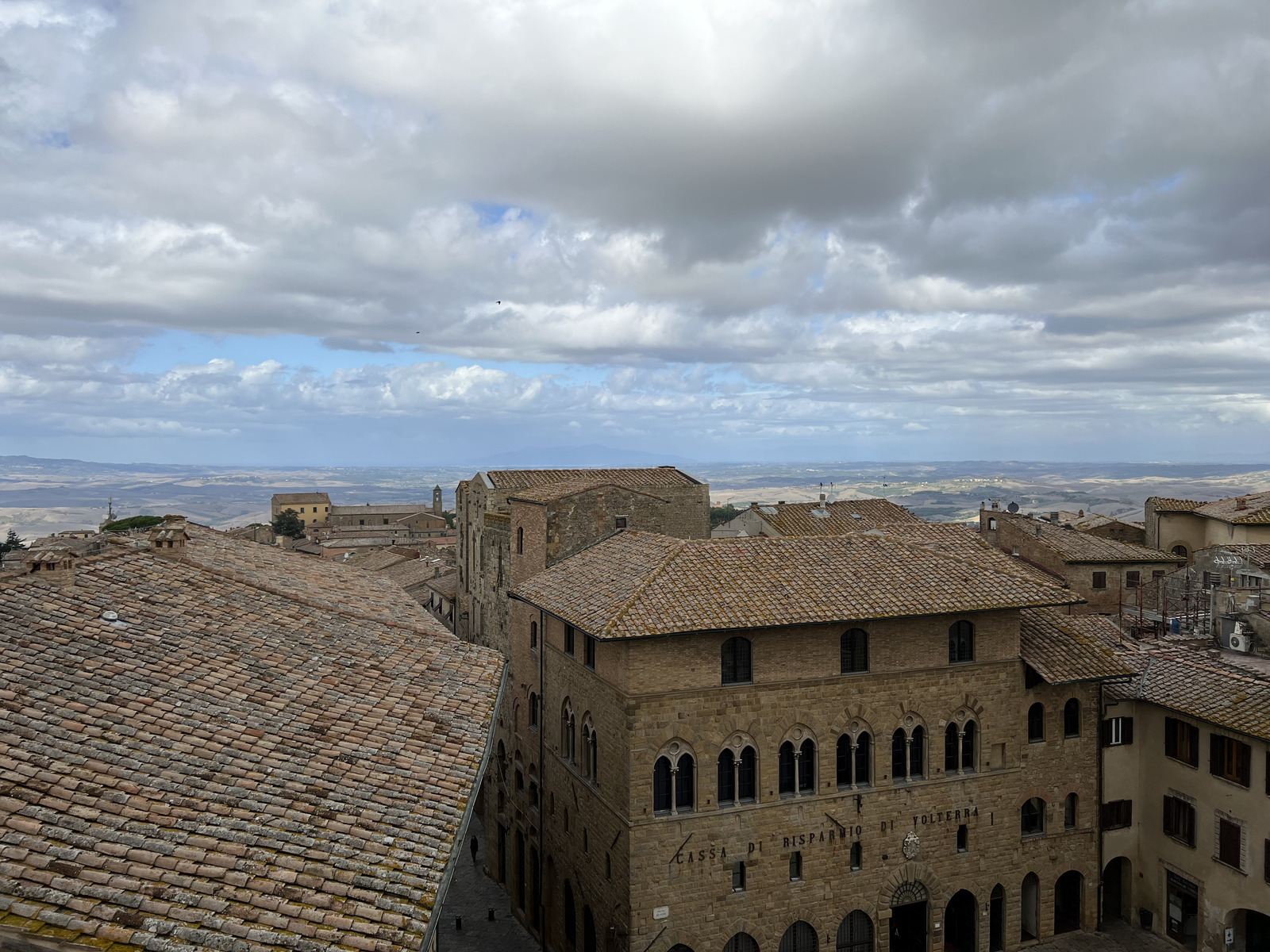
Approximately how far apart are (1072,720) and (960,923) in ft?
24.2

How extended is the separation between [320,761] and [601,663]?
44.0 ft

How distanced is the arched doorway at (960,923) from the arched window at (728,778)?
26.6ft

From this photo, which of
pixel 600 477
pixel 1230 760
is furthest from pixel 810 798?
pixel 600 477

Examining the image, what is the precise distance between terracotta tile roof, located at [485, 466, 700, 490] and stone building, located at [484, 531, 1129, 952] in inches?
367

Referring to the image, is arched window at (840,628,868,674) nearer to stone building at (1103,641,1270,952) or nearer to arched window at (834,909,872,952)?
arched window at (834,909,872,952)

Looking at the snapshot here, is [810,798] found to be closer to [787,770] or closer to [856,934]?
[787,770]

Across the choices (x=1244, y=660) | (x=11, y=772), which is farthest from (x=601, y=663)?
(x=1244, y=660)

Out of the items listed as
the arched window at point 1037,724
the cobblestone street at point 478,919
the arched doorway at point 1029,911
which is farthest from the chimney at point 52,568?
the arched doorway at point 1029,911

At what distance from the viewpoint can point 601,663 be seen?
24828 mm

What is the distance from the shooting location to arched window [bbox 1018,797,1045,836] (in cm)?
2767

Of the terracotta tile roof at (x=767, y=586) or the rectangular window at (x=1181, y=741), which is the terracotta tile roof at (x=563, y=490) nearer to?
the terracotta tile roof at (x=767, y=586)

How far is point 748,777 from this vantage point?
24547mm

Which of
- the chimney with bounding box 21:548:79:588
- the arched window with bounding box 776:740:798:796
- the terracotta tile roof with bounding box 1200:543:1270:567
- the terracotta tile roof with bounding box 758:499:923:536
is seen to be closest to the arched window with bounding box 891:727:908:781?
the arched window with bounding box 776:740:798:796

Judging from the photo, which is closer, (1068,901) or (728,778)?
(728,778)
